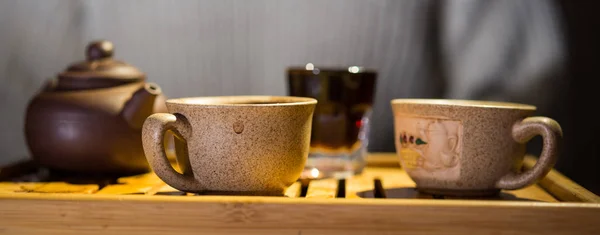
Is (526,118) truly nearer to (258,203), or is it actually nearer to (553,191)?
(553,191)

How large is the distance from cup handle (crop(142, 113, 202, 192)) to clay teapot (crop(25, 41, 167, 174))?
0.53ft

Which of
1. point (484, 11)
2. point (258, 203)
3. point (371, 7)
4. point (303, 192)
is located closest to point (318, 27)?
point (371, 7)

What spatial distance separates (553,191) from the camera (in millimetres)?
751

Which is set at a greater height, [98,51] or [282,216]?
[98,51]

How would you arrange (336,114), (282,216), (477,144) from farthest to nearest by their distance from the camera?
(336,114)
(477,144)
(282,216)

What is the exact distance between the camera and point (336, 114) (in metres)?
0.90

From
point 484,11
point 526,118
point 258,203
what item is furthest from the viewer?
point 484,11

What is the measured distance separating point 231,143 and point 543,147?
1.03ft

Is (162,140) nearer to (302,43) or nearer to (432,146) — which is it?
(432,146)

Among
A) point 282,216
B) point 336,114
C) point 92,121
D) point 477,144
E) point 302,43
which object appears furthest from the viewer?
point 302,43

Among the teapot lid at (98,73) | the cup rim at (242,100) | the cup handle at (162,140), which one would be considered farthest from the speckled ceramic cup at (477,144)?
the teapot lid at (98,73)

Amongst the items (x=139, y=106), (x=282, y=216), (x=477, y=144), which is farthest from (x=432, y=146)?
(x=139, y=106)

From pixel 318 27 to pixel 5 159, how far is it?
0.58 metres

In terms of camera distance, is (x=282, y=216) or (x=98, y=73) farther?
(x=98, y=73)
